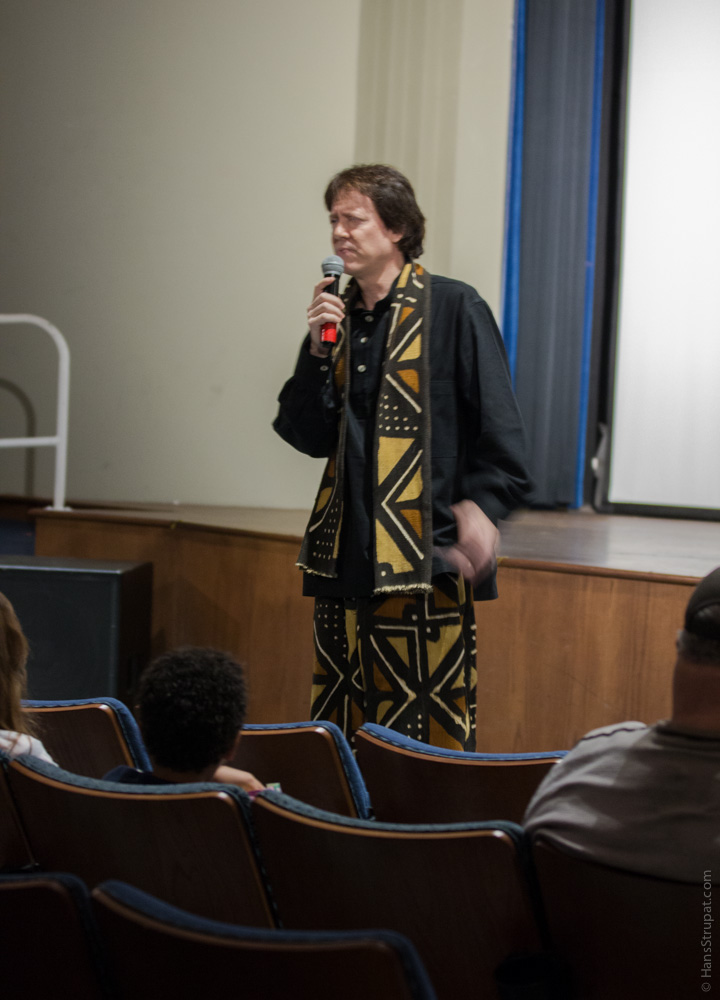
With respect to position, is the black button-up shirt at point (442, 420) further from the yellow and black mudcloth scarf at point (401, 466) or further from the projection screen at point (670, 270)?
the projection screen at point (670, 270)

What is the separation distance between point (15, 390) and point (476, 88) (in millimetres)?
2549

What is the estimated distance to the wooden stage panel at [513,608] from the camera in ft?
6.84

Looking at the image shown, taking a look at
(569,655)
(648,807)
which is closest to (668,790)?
(648,807)

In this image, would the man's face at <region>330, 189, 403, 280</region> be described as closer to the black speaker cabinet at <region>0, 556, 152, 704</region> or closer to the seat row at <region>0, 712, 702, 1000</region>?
the seat row at <region>0, 712, 702, 1000</region>

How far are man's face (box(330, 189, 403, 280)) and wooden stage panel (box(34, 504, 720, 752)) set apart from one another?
3.11 feet

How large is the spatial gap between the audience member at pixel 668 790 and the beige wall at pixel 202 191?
359cm

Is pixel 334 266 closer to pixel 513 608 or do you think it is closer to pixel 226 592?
pixel 513 608

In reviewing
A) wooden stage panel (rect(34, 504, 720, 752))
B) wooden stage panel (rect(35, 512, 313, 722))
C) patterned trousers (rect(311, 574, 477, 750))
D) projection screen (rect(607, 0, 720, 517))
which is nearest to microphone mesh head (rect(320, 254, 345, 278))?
patterned trousers (rect(311, 574, 477, 750))

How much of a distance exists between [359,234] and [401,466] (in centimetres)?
37

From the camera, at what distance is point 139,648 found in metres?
2.77

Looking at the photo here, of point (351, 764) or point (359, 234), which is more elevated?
point (359, 234)

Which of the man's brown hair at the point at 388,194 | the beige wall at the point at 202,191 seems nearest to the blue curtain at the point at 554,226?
the beige wall at the point at 202,191

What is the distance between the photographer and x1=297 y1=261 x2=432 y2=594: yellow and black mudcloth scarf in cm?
143

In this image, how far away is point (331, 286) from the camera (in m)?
1.51
